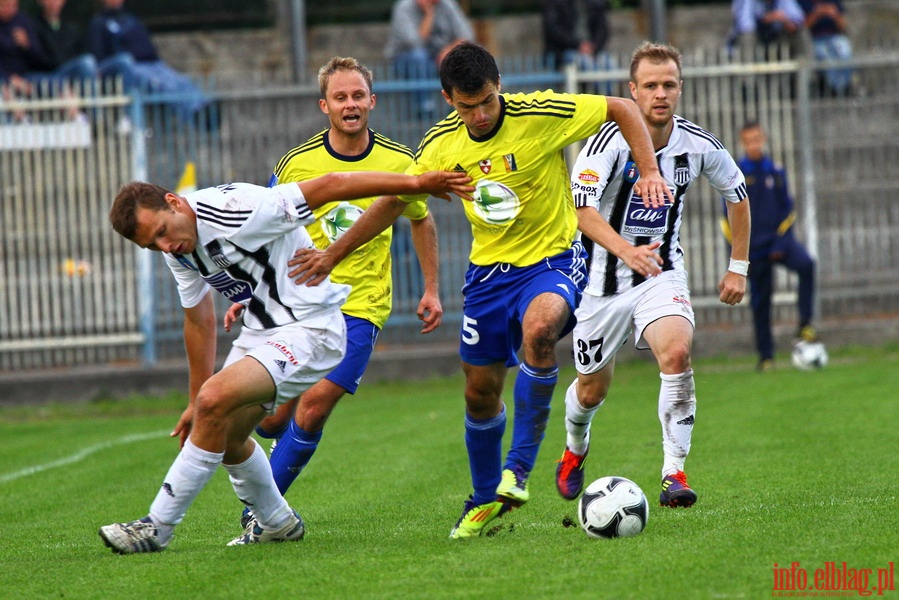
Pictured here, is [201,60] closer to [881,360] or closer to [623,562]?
[881,360]

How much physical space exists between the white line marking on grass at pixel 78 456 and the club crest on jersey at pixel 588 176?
5.64m

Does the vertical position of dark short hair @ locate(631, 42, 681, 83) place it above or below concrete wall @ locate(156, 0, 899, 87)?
below

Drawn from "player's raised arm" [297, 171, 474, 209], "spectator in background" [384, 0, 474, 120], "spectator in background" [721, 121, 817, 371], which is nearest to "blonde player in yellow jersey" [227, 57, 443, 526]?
"player's raised arm" [297, 171, 474, 209]

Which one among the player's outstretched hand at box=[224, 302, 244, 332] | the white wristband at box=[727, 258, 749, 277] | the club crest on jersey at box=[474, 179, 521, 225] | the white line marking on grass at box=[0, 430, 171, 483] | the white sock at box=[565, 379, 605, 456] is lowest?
the white line marking on grass at box=[0, 430, 171, 483]

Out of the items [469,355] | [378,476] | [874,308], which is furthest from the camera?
[874,308]

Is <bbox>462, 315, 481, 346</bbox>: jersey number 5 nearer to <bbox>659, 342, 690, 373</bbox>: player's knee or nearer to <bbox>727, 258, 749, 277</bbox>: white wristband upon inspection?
<bbox>659, 342, 690, 373</bbox>: player's knee

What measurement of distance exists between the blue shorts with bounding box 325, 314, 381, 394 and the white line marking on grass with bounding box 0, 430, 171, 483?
4.15m

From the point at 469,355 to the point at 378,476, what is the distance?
258 centimetres

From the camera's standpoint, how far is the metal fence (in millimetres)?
16016

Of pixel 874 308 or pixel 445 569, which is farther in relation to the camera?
pixel 874 308

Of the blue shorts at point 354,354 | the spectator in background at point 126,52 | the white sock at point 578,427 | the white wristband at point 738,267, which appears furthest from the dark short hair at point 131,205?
the spectator in background at point 126,52

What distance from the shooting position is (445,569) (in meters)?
5.41

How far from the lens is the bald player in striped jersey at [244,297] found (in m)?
5.79

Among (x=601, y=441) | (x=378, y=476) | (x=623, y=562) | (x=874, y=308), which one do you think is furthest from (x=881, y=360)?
(x=623, y=562)
